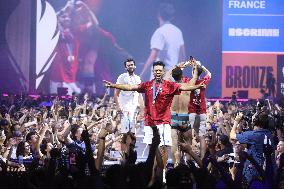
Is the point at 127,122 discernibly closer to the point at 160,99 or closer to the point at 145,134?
the point at 145,134

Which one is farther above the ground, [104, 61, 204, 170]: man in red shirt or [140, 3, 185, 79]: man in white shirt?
[140, 3, 185, 79]: man in white shirt

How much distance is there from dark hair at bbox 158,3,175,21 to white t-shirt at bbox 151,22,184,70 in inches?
13.7

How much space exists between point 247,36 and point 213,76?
92.0 inches

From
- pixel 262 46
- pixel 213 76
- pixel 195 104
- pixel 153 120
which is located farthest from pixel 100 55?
pixel 153 120

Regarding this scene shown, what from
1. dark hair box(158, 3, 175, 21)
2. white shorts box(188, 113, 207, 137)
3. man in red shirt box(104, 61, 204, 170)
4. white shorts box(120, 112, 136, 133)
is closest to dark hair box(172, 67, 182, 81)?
man in red shirt box(104, 61, 204, 170)

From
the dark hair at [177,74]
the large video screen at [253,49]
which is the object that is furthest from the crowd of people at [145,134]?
the large video screen at [253,49]

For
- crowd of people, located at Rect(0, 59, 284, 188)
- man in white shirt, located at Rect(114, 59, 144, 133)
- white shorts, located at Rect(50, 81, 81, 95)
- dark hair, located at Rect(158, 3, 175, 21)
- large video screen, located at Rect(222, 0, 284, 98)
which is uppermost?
dark hair, located at Rect(158, 3, 175, 21)

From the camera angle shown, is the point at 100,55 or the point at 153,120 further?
the point at 100,55

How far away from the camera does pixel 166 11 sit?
90.2ft

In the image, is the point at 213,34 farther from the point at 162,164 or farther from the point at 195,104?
the point at 162,164

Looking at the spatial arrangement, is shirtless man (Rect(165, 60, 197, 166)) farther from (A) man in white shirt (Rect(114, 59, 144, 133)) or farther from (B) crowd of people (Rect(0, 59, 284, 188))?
(A) man in white shirt (Rect(114, 59, 144, 133))

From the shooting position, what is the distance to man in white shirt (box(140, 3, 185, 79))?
27047 millimetres

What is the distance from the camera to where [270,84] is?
26.8 meters

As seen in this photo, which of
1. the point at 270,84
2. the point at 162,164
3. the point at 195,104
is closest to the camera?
the point at 162,164
